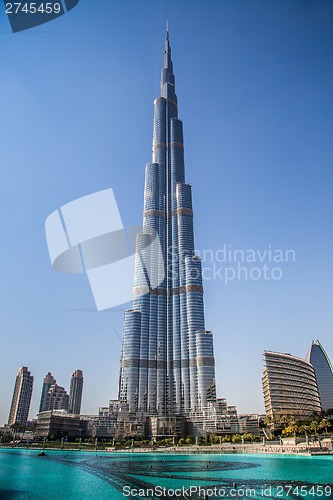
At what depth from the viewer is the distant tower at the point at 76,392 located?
127 metres

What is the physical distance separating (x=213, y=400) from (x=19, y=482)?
2527 inches

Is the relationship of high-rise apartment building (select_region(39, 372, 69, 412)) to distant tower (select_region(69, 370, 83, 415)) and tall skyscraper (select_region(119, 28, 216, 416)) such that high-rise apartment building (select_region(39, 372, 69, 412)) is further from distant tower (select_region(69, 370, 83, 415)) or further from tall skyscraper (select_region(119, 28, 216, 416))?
tall skyscraper (select_region(119, 28, 216, 416))

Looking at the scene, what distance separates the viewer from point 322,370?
360ft

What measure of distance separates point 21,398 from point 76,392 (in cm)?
3374

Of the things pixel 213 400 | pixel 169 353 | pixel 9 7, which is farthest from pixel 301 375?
pixel 9 7

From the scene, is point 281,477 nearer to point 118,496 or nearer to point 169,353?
point 118,496

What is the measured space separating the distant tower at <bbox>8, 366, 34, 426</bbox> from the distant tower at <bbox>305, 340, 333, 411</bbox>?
8674 centimetres

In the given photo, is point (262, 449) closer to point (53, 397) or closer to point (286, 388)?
point (286, 388)

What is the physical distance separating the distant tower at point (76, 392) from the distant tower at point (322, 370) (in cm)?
8344

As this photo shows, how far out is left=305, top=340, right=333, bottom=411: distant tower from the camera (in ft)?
350

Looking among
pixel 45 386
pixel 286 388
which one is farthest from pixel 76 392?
pixel 286 388

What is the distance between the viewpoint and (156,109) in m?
121

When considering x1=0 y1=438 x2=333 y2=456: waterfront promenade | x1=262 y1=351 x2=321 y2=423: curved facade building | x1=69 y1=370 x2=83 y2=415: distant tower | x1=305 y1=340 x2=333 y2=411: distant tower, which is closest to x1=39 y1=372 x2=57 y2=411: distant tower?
x1=69 y1=370 x2=83 y2=415: distant tower

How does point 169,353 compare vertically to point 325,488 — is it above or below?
above
